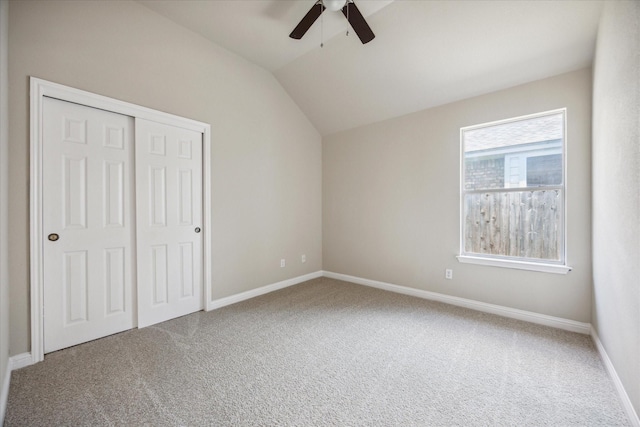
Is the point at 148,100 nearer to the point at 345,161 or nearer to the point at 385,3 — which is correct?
the point at 385,3

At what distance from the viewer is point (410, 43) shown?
285 centimetres

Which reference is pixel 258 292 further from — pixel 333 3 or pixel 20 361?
pixel 333 3

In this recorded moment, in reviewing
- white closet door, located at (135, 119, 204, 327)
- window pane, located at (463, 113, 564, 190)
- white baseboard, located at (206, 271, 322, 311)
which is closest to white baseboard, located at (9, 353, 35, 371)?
white closet door, located at (135, 119, 204, 327)

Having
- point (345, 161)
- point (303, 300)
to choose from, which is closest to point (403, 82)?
point (345, 161)

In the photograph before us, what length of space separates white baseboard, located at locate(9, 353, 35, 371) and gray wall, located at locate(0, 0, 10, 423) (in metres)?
0.13

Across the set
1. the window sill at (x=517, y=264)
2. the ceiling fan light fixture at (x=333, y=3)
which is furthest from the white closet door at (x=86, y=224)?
the window sill at (x=517, y=264)

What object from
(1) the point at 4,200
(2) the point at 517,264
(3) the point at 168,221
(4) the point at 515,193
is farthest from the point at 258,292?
(4) the point at 515,193

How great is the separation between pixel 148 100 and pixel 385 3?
251 cm

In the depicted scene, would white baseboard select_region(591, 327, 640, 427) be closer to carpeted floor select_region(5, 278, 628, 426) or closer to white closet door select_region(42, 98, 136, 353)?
carpeted floor select_region(5, 278, 628, 426)

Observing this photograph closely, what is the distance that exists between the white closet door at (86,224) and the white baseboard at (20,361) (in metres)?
0.13

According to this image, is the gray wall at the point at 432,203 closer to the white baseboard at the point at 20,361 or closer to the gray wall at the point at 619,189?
the gray wall at the point at 619,189

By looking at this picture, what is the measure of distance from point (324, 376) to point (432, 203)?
2.51m

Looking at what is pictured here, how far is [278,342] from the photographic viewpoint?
2395 millimetres

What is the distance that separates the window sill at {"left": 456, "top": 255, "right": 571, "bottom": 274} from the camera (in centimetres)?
264
